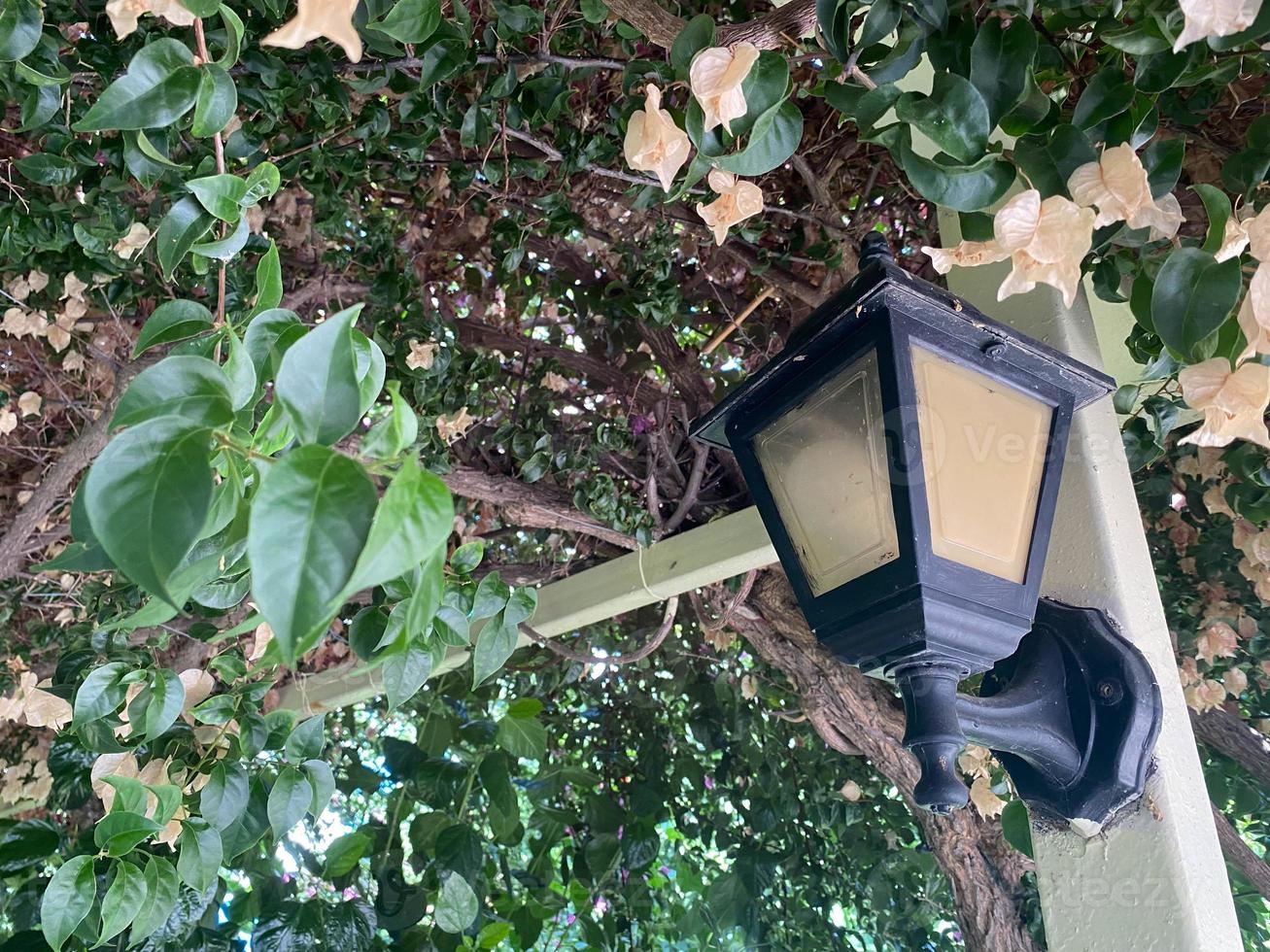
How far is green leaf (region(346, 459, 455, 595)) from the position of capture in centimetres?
30

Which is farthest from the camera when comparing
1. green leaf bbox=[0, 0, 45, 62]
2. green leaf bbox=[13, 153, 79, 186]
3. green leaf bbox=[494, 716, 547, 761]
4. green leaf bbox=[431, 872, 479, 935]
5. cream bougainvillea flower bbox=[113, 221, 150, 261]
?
green leaf bbox=[494, 716, 547, 761]

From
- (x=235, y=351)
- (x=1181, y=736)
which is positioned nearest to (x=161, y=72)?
(x=235, y=351)

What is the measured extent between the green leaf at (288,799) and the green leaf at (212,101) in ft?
1.97

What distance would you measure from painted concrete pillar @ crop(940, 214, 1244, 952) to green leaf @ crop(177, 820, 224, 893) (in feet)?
2.54

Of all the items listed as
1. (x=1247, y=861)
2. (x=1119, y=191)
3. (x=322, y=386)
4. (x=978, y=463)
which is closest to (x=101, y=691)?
(x=322, y=386)

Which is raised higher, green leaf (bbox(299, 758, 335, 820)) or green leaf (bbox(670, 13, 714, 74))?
green leaf (bbox(670, 13, 714, 74))

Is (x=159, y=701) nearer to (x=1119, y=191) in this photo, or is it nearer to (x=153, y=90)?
(x=153, y=90)

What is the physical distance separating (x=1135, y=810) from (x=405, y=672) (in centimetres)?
62

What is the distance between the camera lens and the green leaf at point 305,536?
0.97 ft

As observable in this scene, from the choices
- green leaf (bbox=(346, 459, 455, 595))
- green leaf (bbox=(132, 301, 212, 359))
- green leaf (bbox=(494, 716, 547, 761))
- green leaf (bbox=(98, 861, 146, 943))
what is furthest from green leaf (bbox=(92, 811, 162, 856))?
green leaf (bbox=(494, 716, 547, 761))

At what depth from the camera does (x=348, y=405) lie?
36 cm

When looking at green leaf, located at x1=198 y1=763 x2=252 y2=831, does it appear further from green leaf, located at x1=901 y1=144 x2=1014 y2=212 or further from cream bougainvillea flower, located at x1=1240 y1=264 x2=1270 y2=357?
cream bougainvillea flower, located at x1=1240 y1=264 x2=1270 y2=357

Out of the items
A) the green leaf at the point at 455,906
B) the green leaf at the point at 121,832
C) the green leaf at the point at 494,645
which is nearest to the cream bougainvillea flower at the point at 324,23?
the green leaf at the point at 494,645

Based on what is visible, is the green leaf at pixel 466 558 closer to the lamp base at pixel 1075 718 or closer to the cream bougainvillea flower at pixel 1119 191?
the lamp base at pixel 1075 718
